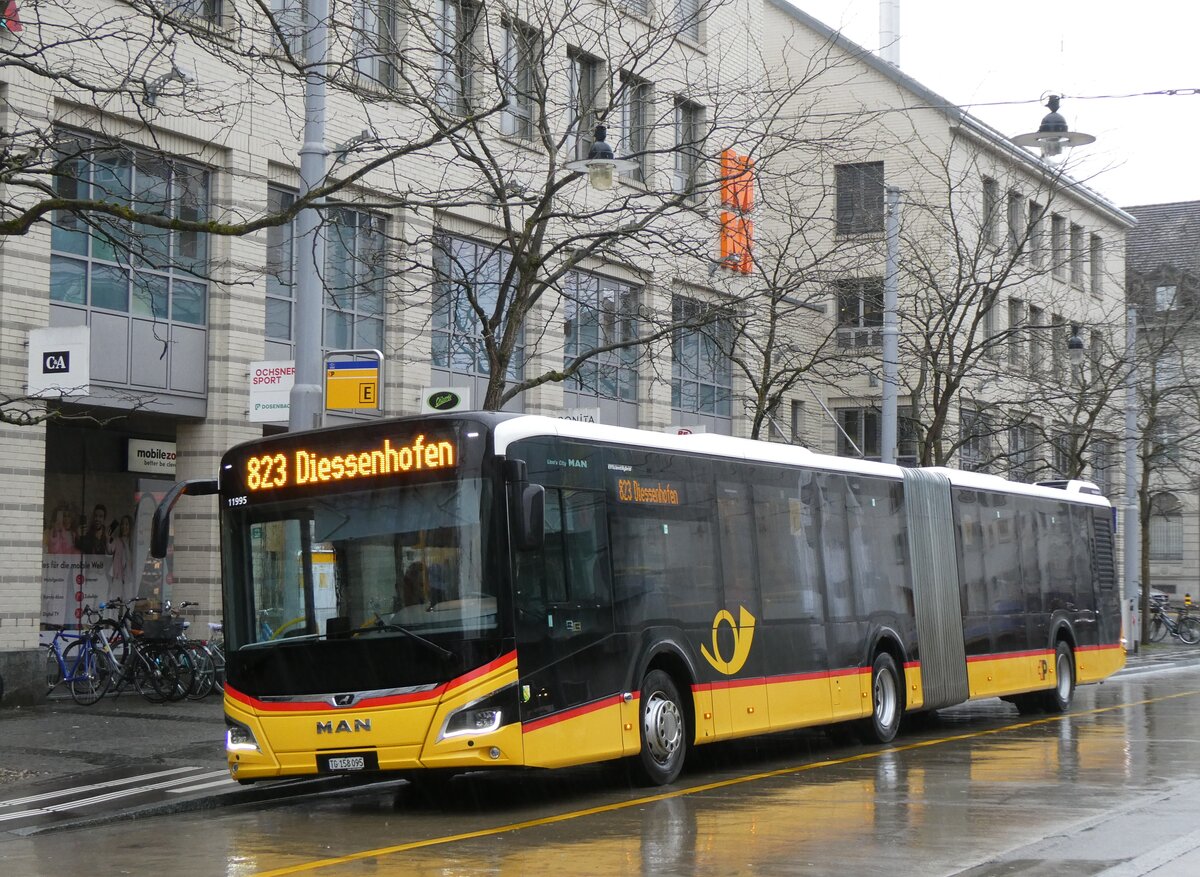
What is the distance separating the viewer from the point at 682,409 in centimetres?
3288

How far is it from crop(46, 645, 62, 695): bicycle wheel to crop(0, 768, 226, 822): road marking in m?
6.96

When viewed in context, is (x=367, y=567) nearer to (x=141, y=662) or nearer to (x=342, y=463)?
(x=342, y=463)

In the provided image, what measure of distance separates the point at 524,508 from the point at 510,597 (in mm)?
637

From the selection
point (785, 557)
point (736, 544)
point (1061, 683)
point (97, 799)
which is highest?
point (736, 544)

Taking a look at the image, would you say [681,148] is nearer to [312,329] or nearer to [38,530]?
[312,329]

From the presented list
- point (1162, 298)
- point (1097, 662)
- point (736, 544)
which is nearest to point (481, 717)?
point (736, 544)

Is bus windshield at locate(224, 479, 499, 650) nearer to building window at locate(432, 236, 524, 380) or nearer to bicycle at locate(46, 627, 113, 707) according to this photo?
bicycle at locate(46, 627, 113, 707)

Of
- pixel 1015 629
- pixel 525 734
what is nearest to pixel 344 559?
pixel 525 734

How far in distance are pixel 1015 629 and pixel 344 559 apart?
449 inches

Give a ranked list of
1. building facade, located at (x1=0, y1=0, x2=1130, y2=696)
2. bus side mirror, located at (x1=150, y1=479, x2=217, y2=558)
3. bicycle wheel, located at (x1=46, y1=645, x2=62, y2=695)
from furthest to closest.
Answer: bicycle wheel, located at (x1=46, y1=645, x2=62, y2=695), building facade, located at (x1=0, y1=0, x2=1130, y2=696), bus side mirror, located at (x1=150, y1=479, x2=217, y2=558)

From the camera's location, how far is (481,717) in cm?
1170

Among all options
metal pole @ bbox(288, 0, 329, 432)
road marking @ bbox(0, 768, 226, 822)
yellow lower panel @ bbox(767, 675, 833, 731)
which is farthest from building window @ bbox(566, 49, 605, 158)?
road marking @ bbox(0, 768, 226, 822)

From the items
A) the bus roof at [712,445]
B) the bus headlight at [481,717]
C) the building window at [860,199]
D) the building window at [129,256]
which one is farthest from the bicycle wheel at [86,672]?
the building window at [860,199]

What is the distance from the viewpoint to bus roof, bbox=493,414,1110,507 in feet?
40.5
